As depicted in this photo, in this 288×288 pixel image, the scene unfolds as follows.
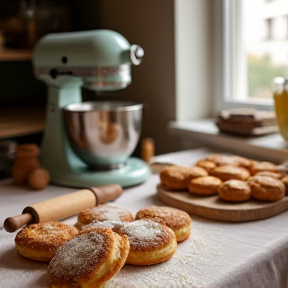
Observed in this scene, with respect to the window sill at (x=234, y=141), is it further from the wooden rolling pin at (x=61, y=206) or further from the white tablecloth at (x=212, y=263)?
the wooden rolling pin at (x=61, y=206)

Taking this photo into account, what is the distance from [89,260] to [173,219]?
228 mm

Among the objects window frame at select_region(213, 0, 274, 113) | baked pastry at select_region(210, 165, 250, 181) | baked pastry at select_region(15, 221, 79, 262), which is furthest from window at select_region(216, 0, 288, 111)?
baked pastry at select_region(15, 221, 79, 262)

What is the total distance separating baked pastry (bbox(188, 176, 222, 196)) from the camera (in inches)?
42.3

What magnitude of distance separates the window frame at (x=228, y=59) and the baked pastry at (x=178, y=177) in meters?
0.70

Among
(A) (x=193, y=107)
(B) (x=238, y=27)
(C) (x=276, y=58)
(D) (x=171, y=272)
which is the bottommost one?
(D) (x=171, y=272)

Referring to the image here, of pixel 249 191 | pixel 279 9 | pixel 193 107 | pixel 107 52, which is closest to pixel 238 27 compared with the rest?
pixel 279 9

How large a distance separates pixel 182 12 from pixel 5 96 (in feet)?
3.32

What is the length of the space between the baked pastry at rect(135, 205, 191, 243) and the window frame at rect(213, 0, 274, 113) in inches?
36.9

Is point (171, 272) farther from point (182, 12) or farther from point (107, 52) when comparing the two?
point (182, 12)

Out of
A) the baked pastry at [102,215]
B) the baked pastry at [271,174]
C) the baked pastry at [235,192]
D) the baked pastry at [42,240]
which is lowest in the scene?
the baked pastry at [42,240]

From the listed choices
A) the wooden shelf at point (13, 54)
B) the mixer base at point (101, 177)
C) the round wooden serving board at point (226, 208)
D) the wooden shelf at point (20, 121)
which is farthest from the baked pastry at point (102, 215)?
the wooden shelf at point (13, 54)

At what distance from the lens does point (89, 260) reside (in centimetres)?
73

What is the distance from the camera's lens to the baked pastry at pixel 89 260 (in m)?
0.71

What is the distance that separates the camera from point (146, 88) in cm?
187
